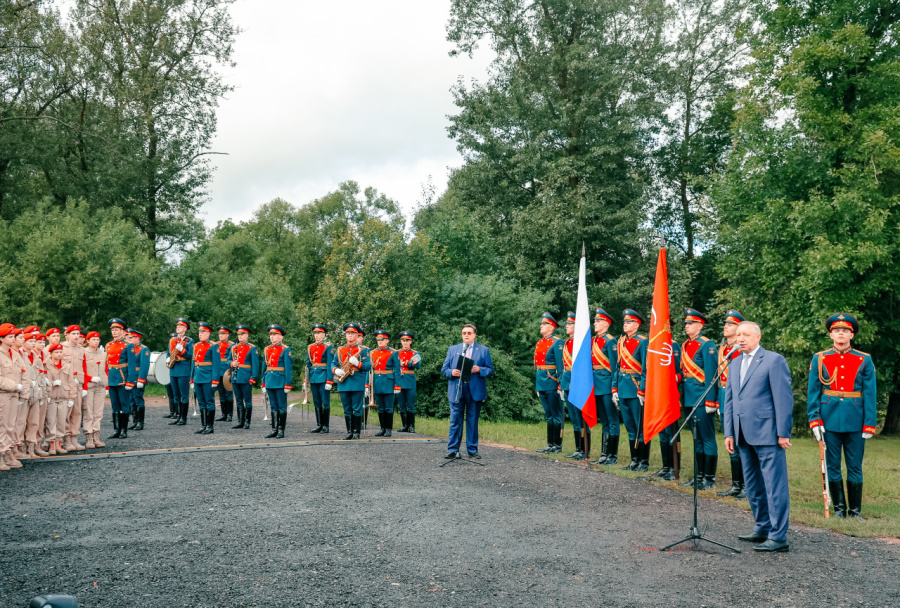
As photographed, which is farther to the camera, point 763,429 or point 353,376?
point 353,376

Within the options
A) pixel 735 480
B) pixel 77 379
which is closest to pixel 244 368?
pixel 77 379

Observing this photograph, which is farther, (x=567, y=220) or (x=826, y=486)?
(x=567, y=220)

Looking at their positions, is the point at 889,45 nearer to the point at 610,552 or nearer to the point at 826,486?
the point at 826,486

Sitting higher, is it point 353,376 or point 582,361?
point 582,361

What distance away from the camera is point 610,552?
5867mm

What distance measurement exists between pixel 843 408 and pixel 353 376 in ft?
28.2

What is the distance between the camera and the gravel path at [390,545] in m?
4.85

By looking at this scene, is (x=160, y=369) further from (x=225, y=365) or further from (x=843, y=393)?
(x=843, y=393)

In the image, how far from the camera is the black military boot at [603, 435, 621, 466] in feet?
36.1

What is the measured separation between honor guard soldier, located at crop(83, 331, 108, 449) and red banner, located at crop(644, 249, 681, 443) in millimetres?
9812

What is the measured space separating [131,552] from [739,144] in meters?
22.6

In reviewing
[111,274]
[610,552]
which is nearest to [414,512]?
[610,552]

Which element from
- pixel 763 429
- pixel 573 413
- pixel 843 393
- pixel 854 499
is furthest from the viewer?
pixel 573 413

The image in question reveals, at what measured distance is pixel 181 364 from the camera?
51.8ft
